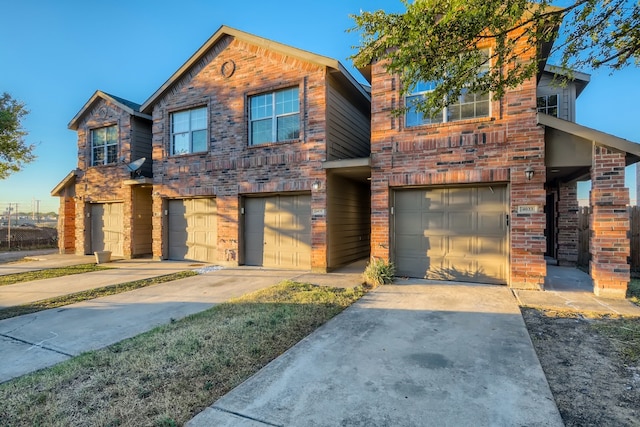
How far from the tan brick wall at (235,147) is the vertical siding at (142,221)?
1.54 metres

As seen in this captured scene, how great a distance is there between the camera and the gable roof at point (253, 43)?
890cm

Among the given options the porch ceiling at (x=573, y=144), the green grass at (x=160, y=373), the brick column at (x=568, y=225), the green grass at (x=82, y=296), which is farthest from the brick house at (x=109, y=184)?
the brick column at (x=568, y=225)

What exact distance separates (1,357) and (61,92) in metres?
19.5

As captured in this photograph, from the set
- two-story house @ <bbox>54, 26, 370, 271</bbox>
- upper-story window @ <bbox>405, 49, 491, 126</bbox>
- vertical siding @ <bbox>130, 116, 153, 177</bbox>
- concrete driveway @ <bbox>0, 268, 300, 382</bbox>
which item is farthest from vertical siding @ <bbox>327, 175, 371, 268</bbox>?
vertical siding @ <bbox>130, 116, 153, 177</bbox>

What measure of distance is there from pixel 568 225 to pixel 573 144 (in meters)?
4.25

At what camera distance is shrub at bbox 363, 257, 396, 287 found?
24.5ft

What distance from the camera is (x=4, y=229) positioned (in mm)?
17594

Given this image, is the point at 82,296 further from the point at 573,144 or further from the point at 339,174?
the point at 573,144

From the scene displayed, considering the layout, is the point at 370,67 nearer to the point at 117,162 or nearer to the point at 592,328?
the point at 592,328

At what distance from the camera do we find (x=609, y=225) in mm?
6281

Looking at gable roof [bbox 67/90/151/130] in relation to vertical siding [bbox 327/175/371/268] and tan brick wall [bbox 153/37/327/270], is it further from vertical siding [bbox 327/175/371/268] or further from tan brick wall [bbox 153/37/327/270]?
vertical siding [bbox 327/175/371/268]

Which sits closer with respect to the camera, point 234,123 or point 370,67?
point 370,67

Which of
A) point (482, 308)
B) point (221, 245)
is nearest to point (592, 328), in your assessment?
point (482, 308)

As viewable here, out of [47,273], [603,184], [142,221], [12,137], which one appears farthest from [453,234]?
[12,137]
